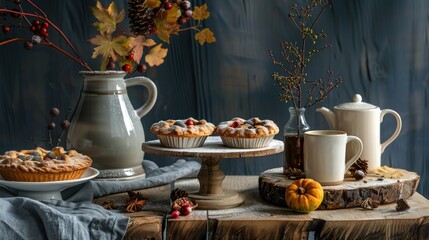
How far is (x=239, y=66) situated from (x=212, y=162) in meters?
0.73

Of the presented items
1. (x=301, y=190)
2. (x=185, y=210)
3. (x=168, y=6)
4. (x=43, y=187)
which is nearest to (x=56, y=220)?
(x=43, y=187)

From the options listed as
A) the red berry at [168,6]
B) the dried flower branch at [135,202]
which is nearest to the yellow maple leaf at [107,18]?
the red berry at [168,6]

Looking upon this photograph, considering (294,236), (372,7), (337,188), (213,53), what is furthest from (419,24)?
(294,236)

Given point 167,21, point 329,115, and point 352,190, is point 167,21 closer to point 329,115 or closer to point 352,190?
point 329,115

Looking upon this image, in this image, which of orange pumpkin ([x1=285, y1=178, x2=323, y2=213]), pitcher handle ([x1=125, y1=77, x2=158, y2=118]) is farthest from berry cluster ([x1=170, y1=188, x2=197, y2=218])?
pitcher handle ([x1=125, y1=77, x2=158, y2=118])

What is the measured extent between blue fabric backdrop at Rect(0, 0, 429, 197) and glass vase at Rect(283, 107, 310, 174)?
612 millimetres

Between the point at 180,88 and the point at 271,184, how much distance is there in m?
0.76

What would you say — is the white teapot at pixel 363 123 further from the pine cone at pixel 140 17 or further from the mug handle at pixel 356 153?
the pine cone at pixel 140 17

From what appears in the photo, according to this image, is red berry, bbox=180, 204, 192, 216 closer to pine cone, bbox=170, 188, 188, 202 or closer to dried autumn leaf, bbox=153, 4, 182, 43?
pine cone, bbox=170, 188, 188, 202

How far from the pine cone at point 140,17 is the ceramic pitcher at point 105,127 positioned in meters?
0.12

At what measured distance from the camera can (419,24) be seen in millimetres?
2514

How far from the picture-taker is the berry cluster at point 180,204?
169 cm

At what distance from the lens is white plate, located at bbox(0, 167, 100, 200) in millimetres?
1696

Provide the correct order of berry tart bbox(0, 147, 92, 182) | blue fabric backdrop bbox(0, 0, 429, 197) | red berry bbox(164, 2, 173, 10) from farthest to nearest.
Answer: blue fabric backdrop bbox(0, 0, 429, 197) < red berry bbox(164, 2, 173, 10) < berry tart bbox(0, 147, 92, 182)
